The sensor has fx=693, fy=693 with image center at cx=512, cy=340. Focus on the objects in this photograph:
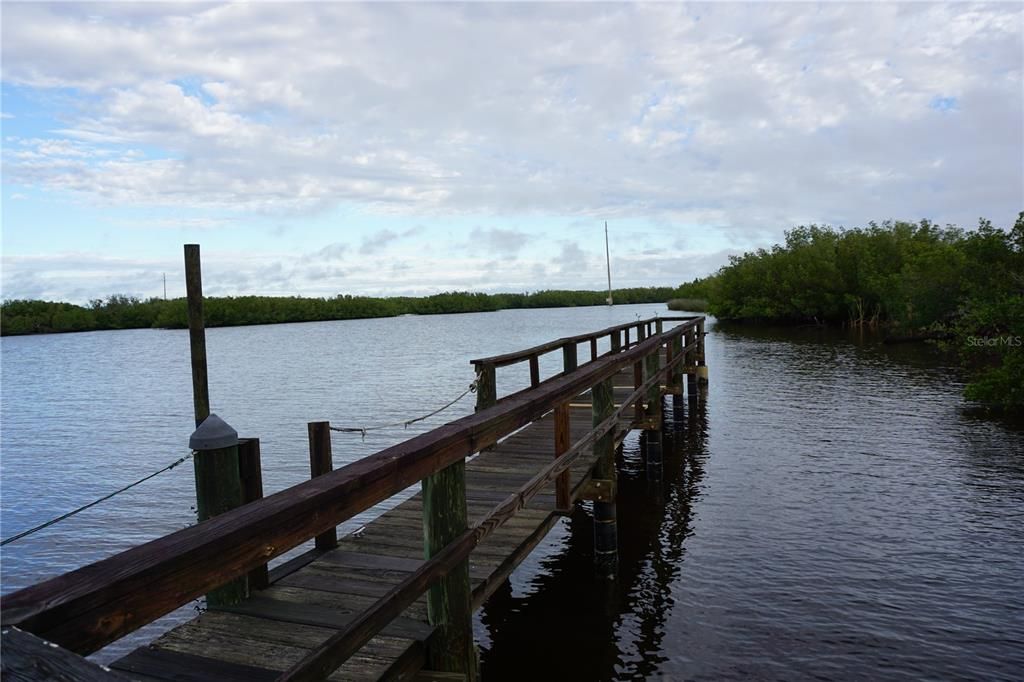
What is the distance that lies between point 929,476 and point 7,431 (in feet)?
91.6

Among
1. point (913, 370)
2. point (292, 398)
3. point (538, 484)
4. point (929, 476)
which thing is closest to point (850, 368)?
point (913, 370)

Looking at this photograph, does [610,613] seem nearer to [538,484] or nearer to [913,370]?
[538,484]

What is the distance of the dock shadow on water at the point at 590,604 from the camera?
6.72m

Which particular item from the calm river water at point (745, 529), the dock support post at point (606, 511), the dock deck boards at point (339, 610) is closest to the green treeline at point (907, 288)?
the calm river water at point (745, 529)

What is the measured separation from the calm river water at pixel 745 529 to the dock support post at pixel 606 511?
28cm

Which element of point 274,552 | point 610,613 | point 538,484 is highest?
point 274,552

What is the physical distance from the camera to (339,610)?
4.68 m

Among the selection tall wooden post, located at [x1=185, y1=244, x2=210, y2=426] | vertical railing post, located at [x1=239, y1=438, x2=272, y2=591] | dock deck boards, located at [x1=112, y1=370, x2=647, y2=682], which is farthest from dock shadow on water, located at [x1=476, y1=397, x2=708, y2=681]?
tall wooden post, located at [x1=185, y1=244, x2=210, y2=426]

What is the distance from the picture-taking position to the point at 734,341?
47.5 m

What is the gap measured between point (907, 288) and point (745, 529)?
117 ft

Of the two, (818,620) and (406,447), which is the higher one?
(406,447)

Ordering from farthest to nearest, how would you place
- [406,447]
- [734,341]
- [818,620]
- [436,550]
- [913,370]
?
[734,341] < [913,370] < [818,620] < [436,550] < [406,447]

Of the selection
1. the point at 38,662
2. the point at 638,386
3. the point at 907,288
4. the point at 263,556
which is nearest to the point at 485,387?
the point at 638,386

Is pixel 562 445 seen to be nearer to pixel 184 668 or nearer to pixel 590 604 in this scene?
pixel 590 604
